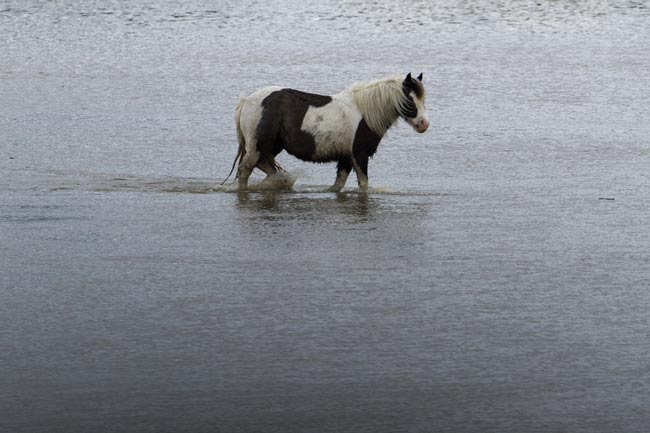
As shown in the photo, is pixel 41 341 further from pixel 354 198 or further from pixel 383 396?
pixel 354 198

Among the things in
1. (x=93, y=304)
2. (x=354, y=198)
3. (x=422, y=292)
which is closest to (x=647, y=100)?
(x=354, y=198)

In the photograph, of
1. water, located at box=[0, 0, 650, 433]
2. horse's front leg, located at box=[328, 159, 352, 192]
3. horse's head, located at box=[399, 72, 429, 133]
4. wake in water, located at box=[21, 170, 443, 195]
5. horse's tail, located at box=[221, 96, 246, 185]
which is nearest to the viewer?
water, located at box=[0, 0, 650, 433]

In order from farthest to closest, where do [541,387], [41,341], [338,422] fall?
[41,341] → [541,387] → [338,422]

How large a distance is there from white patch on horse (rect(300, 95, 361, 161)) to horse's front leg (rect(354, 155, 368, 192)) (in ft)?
0.50

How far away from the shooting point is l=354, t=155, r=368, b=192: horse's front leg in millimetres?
11586

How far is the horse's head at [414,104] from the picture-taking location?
38.9 ft

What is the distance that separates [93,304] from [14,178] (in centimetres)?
517

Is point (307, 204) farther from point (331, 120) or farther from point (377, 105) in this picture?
point (377, 105)

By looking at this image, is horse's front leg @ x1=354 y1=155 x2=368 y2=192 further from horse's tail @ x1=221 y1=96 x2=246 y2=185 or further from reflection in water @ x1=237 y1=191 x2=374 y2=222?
horse's tail @ x1=221 y1=96 x2=246 y2=185

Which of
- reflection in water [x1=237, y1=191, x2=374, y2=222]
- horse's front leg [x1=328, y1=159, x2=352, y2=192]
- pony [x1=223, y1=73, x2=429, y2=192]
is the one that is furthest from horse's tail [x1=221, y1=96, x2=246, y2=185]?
horse's front leg [x1=328, y1=159, x2=352, y2=192]

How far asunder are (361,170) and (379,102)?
67cm

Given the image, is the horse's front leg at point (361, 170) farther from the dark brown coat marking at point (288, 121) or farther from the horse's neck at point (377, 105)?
the dark brown coat marking at point (288, 121)

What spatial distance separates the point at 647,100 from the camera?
16234 millimetres

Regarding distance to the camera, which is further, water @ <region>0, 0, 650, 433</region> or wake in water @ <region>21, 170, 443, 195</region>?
wake in water @ <region>21, 170, 443, 195</region>
